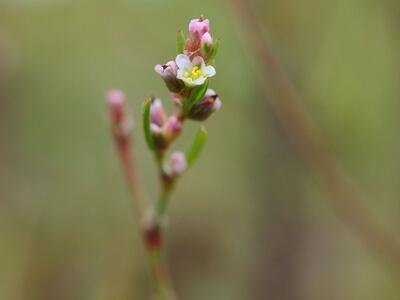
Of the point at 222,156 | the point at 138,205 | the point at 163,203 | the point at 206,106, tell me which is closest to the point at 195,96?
the point at 206,106

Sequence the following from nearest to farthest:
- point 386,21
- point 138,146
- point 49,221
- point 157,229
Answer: point 157,229 < point 386,21 < point 49,221 < point 138,146

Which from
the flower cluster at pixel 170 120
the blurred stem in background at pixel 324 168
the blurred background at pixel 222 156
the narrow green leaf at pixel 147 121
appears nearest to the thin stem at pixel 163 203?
the flower cluster at pixel 170 120

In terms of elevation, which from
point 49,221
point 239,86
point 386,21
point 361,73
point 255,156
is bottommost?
point 49,221

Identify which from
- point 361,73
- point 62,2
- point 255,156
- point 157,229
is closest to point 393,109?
point 361,73

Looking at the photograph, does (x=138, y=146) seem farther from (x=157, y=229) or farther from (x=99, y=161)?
(x=157, y=229)

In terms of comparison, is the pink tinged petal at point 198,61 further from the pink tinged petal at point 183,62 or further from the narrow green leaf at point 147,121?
the narrow green leaf at point 147,121

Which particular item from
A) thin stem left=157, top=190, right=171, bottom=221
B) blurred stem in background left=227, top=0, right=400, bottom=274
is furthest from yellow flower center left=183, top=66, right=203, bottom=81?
blurred stem in background left=227, top=0, right=400, bottom=274

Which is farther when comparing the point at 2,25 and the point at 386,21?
the point at 2,25
